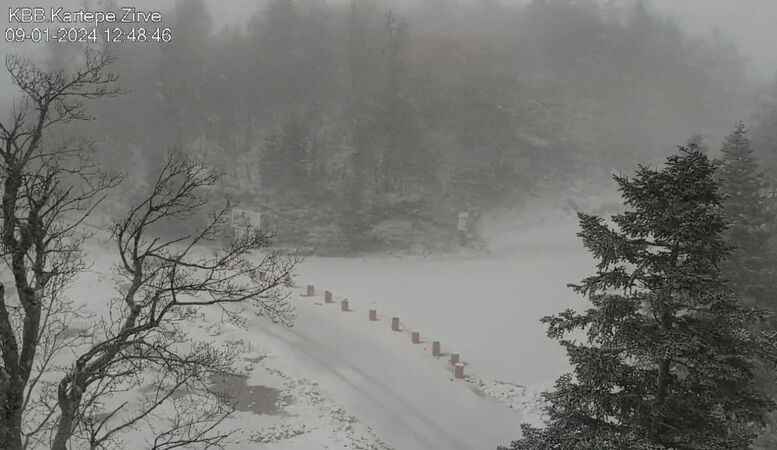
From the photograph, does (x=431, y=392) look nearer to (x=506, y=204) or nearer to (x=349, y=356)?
(x=349, y=356)

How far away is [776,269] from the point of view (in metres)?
15.7

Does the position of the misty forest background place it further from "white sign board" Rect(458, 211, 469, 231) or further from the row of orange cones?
the row of orange cones

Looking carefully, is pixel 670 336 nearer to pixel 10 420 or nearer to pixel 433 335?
pixel 10 420

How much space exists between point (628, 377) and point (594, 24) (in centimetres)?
6260

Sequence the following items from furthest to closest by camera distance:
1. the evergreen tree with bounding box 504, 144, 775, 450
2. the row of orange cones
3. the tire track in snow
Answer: the row of orange cones, the tire track in snow, the evergreen tree with bounding box 504, 144, 775, 450

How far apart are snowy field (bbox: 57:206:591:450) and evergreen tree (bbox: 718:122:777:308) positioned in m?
7.49

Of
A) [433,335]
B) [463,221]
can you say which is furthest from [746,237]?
[463,221]

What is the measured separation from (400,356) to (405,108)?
Result: 30.3 meters

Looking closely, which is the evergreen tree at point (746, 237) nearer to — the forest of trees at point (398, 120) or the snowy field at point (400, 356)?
the forest of trees at point (398, 120)

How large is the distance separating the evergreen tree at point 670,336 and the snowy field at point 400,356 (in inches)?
337

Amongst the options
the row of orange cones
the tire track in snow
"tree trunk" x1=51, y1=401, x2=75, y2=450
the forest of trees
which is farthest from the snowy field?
"tree trunk" x1=51, y1=401, x2=75, y2=450

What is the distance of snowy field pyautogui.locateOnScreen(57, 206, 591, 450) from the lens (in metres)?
15.0

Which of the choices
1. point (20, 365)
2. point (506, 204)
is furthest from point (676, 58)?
point (20, 365)

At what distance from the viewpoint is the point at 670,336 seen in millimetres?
6527
